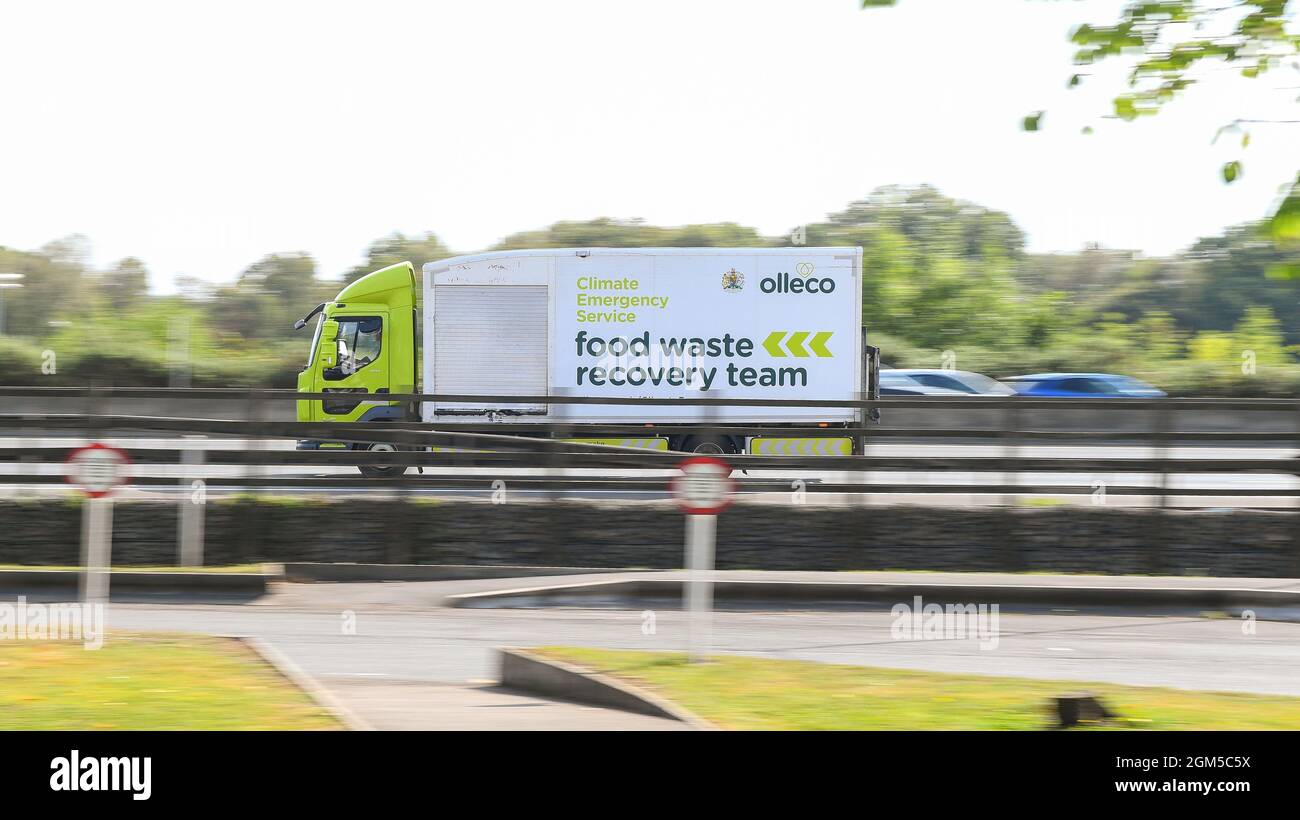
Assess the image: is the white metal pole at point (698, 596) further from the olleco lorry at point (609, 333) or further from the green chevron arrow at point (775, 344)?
the green chevron arrow at point (775, 344)

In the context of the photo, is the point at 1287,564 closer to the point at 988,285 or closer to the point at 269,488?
the point at 269,488

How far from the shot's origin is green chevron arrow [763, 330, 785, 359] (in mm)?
21719

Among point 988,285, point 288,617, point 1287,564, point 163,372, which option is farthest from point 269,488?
point 988,285

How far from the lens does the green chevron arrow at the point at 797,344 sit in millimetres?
21672

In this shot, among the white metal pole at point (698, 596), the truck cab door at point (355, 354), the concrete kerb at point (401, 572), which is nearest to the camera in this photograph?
the white metal pole at point (698, 596)

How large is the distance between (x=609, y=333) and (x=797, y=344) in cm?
303

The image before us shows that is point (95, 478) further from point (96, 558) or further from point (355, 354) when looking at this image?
point (355, 354)

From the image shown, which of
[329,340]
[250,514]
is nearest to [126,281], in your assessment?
[329,340]

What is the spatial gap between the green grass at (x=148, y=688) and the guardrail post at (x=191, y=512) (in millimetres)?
Result: 3974

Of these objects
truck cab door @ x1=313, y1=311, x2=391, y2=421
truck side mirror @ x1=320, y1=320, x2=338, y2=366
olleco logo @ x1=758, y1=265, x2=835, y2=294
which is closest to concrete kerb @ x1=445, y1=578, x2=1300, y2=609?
olleco logo @ x1=758, y1=265, x2=835, y2=294

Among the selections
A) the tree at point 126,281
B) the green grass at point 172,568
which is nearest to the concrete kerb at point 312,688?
the green grass at point 172,568

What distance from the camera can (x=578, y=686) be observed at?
738 centimetres

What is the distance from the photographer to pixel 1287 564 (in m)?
12.8

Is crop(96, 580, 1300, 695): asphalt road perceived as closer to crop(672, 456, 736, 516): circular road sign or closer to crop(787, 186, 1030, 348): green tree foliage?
crop(672, 456, 736, 516): circular road sign
